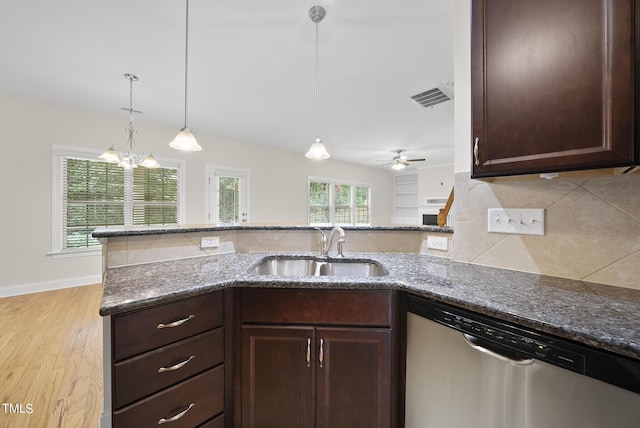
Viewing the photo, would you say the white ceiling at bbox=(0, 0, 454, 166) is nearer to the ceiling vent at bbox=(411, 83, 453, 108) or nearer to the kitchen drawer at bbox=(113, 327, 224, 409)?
the ceiling vent at bbox=(411, 83, 453, 108)

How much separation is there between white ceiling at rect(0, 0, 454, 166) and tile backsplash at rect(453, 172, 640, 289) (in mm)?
1452

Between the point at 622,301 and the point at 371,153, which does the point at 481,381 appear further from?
the point at 371,153

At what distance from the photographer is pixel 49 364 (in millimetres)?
1893

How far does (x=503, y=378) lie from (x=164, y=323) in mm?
1218

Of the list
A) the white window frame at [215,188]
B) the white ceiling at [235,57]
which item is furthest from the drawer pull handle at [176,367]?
the white window frame at [215,188]

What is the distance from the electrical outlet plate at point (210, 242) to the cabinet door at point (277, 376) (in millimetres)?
777

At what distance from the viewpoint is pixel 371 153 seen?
20.5 feet

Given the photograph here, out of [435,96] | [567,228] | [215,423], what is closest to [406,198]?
[435,96]

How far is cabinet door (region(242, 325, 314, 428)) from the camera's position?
1.12 metres

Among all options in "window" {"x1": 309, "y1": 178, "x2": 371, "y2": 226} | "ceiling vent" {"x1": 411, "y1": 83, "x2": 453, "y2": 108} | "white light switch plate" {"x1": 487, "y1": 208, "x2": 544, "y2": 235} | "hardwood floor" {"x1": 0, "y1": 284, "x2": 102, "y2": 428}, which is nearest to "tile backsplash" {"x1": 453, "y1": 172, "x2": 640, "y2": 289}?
"white light switch plate" {"x1": 487, "y1": 208, "x2": 544, "y2": 235}

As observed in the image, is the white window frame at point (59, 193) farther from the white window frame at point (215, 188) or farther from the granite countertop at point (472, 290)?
the granite countertop at point (472, 290)

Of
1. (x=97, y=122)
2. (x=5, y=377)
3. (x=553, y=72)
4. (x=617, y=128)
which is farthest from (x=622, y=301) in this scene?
(x=97, y=122)

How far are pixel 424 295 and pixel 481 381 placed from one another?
32cm

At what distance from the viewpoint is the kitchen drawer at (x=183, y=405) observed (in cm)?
92
